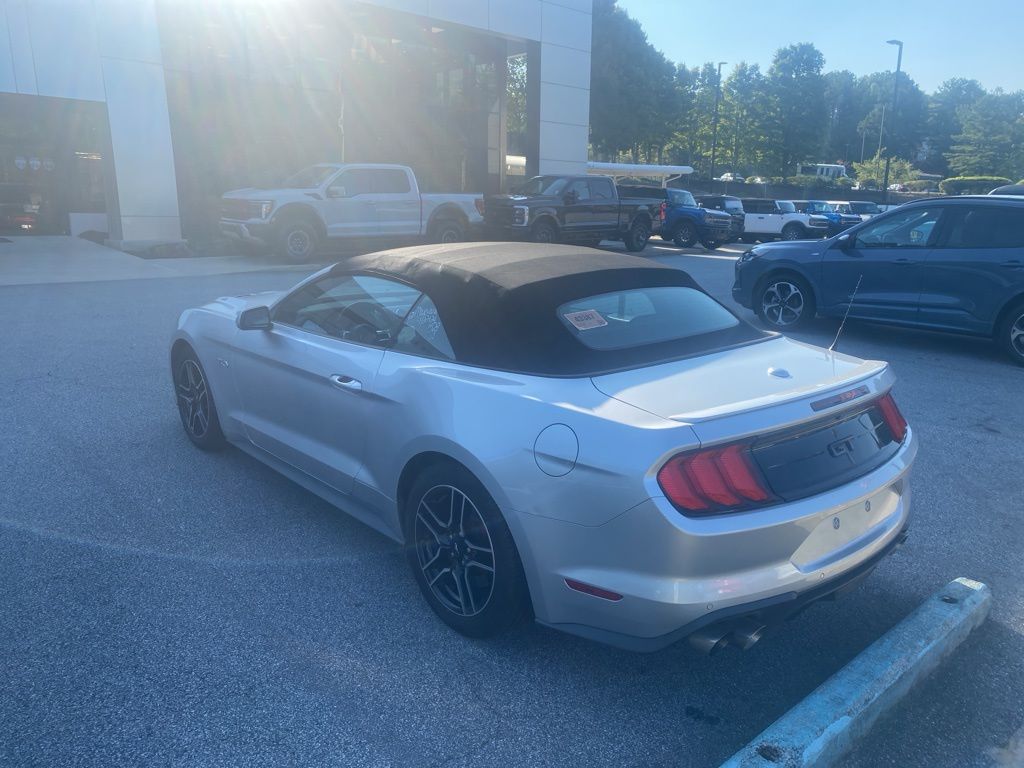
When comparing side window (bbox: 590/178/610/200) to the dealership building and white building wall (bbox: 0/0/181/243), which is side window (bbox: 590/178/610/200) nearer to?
the dealership building

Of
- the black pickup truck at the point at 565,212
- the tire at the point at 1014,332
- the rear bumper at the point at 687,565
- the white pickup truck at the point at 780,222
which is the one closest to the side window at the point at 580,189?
the black pickup truck at the point at 565,212

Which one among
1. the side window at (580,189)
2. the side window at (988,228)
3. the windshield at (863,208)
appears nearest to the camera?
the side window at (988,228)

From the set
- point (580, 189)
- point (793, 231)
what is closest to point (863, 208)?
point (793, 231)

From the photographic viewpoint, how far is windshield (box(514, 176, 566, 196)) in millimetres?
19062

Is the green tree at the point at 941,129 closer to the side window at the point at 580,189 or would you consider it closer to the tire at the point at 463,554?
the side window at the point at 580,189

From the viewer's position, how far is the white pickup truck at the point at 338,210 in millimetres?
16016

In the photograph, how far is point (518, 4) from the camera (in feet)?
78.2

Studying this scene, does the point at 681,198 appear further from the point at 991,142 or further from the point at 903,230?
the point at 991,142

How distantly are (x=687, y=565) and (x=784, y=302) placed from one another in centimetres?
789

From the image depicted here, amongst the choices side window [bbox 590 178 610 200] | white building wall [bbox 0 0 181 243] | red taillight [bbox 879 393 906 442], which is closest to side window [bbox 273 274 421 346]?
red taillight [bbox 879 393 906 442]

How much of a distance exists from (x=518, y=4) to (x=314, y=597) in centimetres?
2365

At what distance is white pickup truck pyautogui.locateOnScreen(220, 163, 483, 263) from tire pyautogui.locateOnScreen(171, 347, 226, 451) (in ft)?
36.7

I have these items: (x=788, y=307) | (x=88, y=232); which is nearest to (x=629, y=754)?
(x=788, y=307)

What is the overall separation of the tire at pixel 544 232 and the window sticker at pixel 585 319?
50.3 feet
